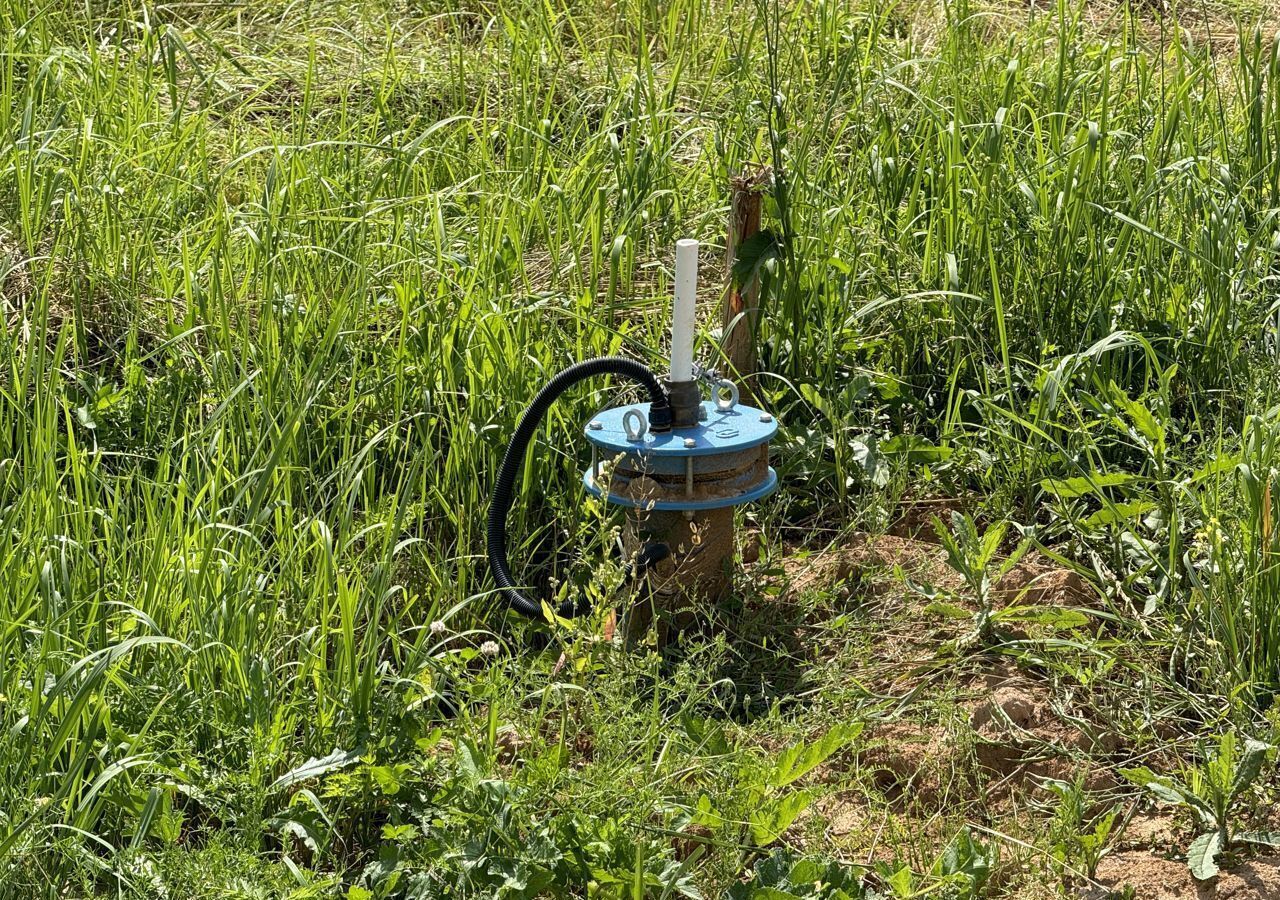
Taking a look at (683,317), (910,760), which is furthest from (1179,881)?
(683,317)

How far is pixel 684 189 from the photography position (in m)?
4.06

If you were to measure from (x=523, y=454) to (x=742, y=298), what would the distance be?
739 mm

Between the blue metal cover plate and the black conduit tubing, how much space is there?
0.05 meters

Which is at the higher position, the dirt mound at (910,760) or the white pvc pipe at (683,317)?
the white pvc pipe at (683,317)

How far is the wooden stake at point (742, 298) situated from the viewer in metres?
3.35

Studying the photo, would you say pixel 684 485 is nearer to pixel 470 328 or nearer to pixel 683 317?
pixel 683 317

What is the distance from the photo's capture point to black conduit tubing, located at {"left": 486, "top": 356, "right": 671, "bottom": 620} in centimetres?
284

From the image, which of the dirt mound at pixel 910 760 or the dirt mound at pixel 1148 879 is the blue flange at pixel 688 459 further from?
the dirt mound at pixel 1148 879

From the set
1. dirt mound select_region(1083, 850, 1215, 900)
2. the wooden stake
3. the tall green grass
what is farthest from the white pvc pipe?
dirt mound select_region(1083, 850, 1215, 900)

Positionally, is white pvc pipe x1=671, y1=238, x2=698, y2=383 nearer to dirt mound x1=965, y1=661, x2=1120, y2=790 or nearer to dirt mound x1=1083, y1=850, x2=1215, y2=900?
dirt mound x1=965, y1=661, x2=1120, y2=790

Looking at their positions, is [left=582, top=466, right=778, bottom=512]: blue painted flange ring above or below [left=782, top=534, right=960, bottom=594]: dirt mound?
above

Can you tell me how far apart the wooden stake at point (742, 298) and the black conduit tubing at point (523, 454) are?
536 mm

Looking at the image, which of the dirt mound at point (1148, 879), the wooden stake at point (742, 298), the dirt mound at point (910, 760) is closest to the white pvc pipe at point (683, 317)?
the wooden stake at point (742, 298)

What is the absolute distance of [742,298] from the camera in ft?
11.2
